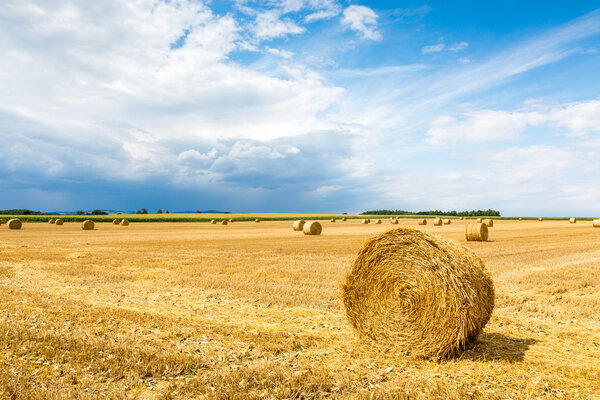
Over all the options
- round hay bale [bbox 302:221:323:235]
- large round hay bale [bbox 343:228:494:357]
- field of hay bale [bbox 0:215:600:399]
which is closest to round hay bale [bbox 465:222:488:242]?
round hay bale [bbox 302:221:323:235]

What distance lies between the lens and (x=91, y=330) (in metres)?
8.24

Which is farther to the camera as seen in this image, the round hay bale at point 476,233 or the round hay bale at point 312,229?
Result: the round hay bale at point 312,229

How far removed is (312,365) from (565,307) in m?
7.42

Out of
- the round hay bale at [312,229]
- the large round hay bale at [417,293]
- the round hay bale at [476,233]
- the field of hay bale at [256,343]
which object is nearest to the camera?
the field of hay bale at [256,343]

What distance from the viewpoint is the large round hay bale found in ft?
22.9

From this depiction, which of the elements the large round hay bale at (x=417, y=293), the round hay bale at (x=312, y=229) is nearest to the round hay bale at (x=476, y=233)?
the round hay bale at (x=312, y=229)

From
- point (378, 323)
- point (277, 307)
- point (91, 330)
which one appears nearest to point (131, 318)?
point (91, 330)

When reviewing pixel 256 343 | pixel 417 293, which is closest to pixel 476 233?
pixel 417 293

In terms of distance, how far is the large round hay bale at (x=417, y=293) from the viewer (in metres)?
6.99

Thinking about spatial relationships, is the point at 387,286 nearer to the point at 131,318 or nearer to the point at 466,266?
the point at 466,266

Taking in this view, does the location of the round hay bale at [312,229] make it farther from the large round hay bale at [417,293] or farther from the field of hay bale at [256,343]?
the large round hay bale at [417,293]

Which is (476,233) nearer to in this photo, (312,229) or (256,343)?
(312,229)

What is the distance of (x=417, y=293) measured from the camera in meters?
7.40

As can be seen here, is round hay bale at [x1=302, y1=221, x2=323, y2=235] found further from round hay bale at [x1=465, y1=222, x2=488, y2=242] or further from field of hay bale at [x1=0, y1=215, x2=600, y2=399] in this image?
field of hay bale at [x1=0, y1=215, x2=600, y2=399]
